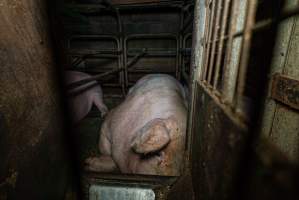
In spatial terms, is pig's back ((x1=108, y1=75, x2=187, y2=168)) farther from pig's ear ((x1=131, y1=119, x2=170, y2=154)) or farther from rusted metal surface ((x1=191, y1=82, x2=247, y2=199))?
rusted metal surface ((x1=191, y1=82, x2=247, y2=199))

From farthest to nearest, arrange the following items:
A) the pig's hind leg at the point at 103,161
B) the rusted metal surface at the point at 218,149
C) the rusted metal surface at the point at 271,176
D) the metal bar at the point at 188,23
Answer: the metal bar at the point at 188,23 → the pig's hind leg at the point at 103,161 → the rusted metal surface at the point at 218,149 → the rusted metal surface at the point at 271,176

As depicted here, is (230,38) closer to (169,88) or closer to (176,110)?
(176,110)

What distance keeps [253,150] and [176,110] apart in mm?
1216

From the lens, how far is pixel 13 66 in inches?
37.5

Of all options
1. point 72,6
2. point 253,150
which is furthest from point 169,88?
point 72,6

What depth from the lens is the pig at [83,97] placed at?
9.15ft

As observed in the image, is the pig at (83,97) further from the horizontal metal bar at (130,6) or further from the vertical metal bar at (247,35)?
the vertical metal bar at (247,35)

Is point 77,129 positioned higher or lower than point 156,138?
lower

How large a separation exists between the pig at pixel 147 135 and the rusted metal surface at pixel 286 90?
0.64 m

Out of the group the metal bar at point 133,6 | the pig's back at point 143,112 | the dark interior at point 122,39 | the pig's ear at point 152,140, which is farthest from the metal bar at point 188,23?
the pig's ear at point 152,140

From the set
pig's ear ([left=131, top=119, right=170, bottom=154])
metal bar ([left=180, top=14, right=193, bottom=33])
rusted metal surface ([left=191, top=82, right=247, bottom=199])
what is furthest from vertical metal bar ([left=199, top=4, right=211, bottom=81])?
metal bar ([left=180, top=14, right=193, bottom=33])

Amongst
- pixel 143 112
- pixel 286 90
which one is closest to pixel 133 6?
pixel 143 112

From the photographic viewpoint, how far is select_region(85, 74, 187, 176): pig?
4.44ft

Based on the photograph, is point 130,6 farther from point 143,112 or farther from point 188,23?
point 143,112
